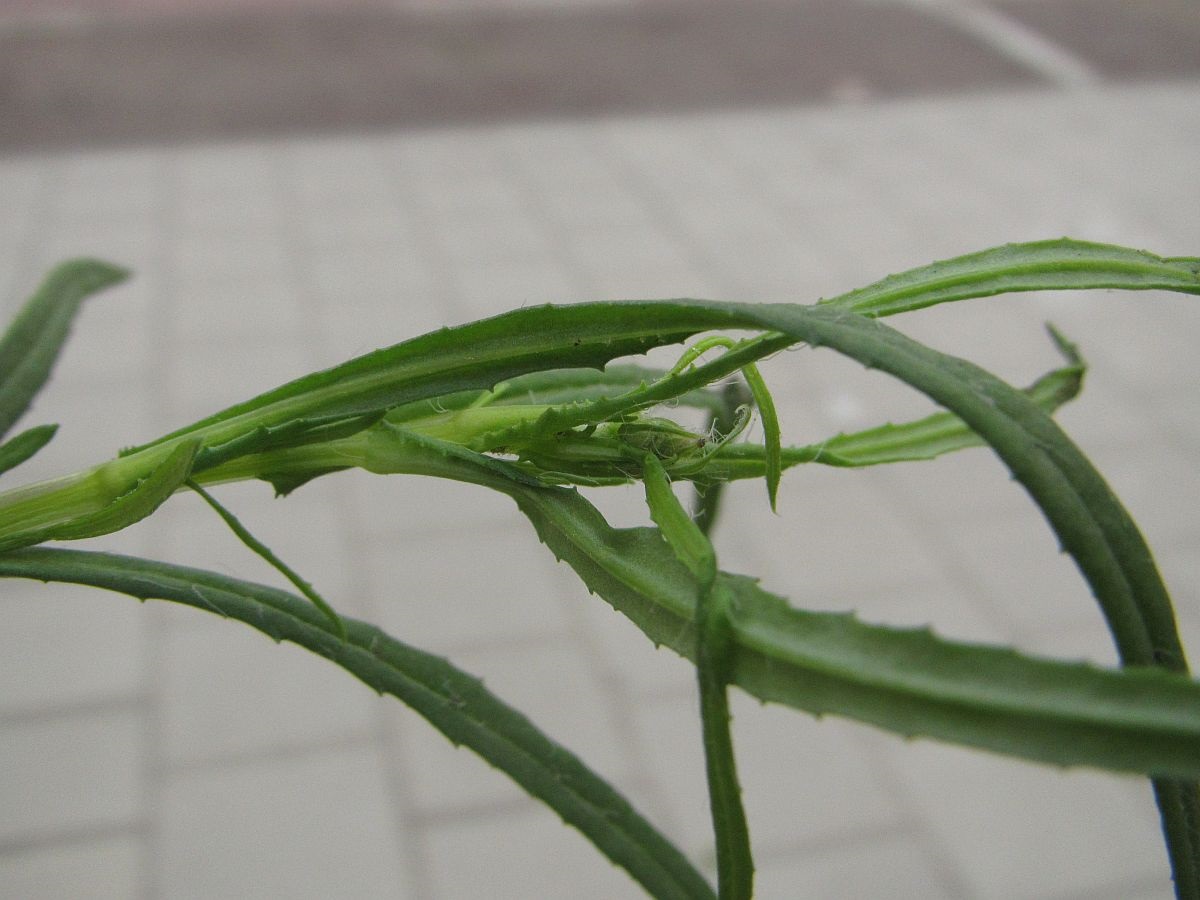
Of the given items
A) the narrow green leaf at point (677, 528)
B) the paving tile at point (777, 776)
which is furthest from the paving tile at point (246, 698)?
the narrow green leaf at point (677, 528)

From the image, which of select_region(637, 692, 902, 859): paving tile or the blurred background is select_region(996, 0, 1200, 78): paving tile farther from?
select_region(637, 692, 902, 859): paving tile

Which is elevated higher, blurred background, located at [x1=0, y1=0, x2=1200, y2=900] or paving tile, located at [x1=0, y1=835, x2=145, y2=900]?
blurred background, located at [x1=0, y1=0, x2=1200, y2=900]

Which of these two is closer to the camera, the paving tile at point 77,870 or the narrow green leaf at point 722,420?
the narrow green leaf at point 722,420

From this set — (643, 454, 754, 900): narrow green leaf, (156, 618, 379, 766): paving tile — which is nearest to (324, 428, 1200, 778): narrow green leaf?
(643, 454, 754, 900): narrow green leaf

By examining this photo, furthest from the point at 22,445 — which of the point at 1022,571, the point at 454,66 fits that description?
the point at 454,66

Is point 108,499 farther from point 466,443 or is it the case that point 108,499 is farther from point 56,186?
point 56,186

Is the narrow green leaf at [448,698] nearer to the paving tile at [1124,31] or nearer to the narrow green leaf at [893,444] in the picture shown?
the narrow green leaf at [893,444]
